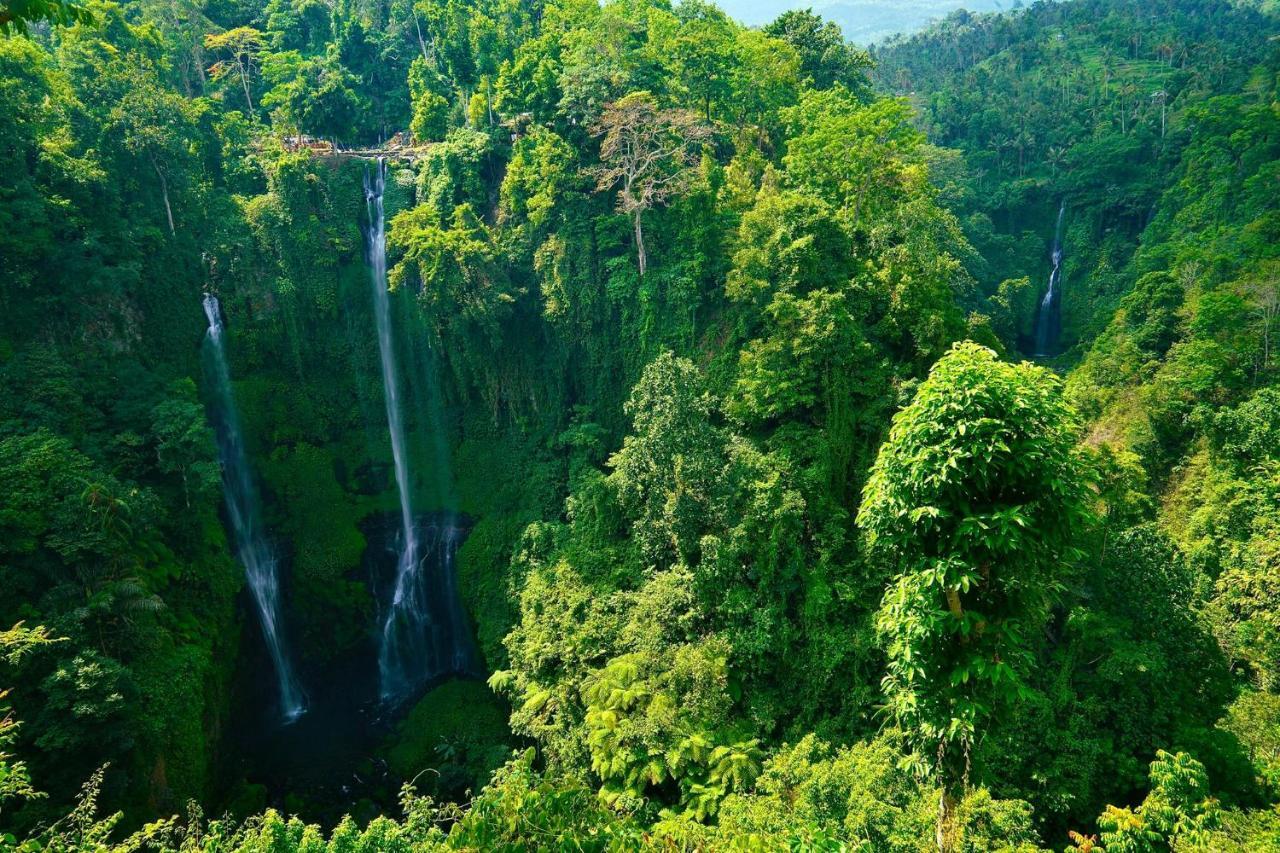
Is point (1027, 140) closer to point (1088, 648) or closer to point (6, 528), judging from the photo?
point (1088, 648)

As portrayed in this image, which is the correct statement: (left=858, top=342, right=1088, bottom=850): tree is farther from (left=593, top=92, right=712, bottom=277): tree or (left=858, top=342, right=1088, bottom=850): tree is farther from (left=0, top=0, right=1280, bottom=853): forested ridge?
(left=593, top=92, right=712, bottom=277): tree

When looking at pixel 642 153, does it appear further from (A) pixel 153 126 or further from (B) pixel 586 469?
(A) pixel 153 126

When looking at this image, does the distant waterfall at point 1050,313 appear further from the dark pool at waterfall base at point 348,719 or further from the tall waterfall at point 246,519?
the tall waterfall at point 246,519

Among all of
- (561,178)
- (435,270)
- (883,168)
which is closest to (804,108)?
(883,168)

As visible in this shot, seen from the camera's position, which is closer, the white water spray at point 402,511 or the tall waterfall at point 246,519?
the tall waterfall at point 246,519

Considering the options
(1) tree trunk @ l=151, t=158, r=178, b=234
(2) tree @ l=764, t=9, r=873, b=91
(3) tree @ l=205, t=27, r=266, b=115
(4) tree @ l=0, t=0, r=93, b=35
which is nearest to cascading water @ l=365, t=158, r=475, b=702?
(1) tree trunk @ l=151, t=158, r=178, b=234

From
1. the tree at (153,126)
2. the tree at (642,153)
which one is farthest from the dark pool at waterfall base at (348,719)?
the tree at (153,126)
